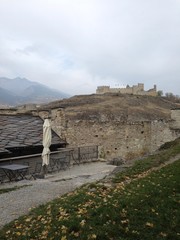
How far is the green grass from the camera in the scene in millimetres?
6676

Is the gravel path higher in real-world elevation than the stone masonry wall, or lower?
lower

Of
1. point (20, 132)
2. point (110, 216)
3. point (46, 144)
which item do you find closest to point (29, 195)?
point (110, 216)

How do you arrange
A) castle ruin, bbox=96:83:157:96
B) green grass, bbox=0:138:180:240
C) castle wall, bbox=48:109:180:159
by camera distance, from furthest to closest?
castle ruin, bbox=96:83:157:96 < castle wall, bbox=48:109:180:159 < green grass, bbox=0:138:180:240

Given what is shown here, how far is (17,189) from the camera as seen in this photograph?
1238cm

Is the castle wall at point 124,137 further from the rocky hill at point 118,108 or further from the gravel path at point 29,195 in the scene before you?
the rocky hill at point 118,108

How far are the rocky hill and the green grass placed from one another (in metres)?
39.3

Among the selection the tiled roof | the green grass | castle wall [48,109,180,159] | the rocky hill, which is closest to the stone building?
castle wall [48,109,180,159]

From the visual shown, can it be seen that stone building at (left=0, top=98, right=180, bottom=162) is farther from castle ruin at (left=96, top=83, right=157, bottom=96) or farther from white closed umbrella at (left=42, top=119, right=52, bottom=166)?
castle ruin at (left=96, top=83, right=157, bottom=96)

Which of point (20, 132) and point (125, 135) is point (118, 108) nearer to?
point (125, 135)

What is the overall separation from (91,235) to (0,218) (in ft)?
12.1

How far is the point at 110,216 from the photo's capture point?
741 centimetres

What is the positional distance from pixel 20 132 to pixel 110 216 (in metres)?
12.2

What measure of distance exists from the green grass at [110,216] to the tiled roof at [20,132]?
285 inches

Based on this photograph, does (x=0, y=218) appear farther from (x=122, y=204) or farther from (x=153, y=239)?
(x=153, y=239)
